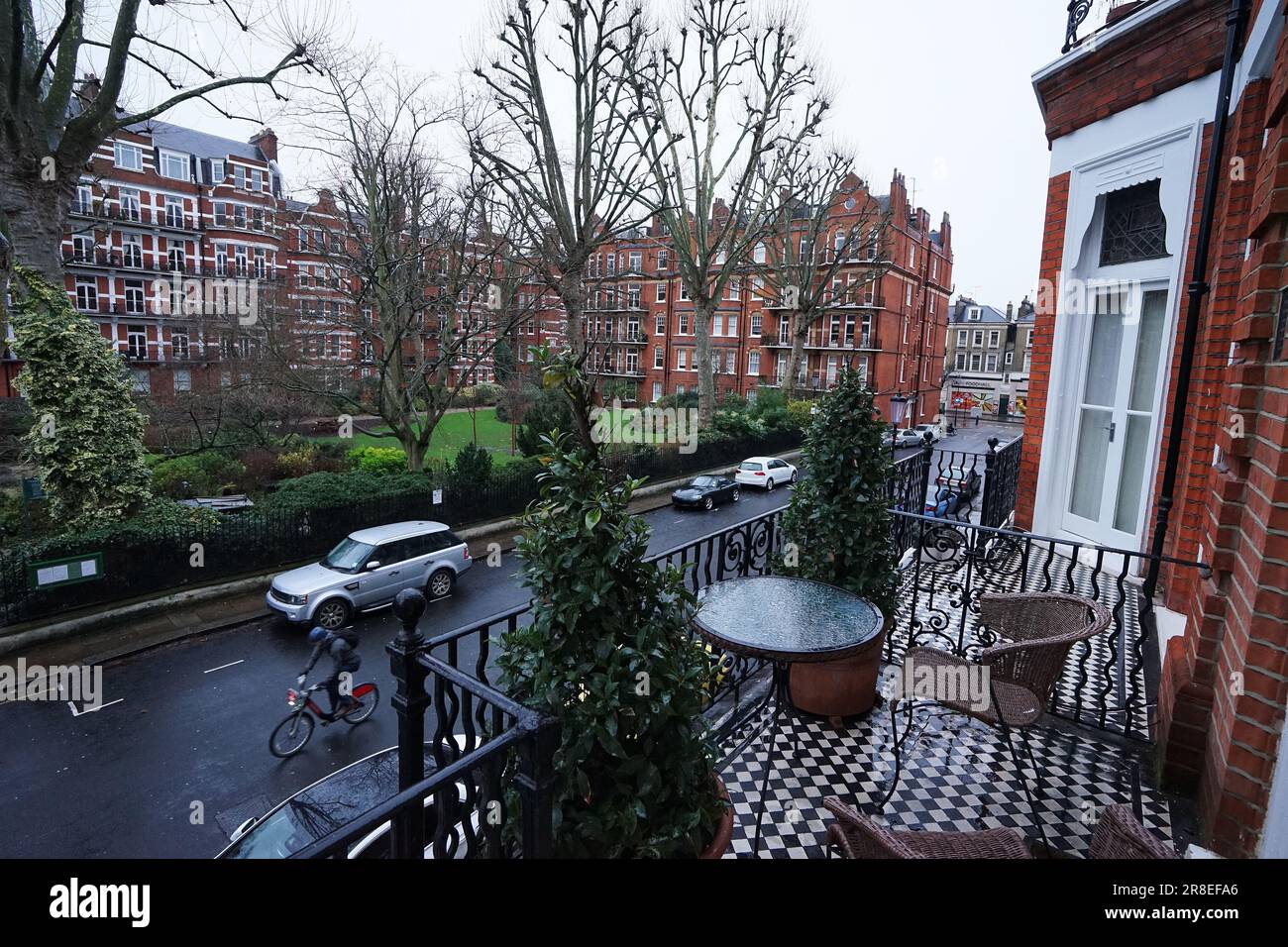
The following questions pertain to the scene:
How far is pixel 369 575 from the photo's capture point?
39.9ft

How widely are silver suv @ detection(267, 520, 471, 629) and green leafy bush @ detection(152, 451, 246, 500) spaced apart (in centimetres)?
699

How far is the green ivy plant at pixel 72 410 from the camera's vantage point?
11367 mm

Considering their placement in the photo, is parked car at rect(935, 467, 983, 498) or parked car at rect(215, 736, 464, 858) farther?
parked car at rect(935, 467, 983, 498)

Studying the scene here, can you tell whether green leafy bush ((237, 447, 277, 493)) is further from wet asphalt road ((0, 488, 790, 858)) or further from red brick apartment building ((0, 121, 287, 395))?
red brick apartment building ((0, 121, 287, 395))

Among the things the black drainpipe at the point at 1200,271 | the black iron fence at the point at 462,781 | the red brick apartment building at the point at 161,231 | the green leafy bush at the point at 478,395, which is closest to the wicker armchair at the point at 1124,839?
the black iron fence at the point at 462,781

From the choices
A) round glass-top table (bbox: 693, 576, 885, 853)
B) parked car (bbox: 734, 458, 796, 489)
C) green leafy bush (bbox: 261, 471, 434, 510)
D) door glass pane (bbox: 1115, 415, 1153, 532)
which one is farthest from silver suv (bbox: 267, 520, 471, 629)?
parked car (bbox: 734, 458, 796, 489)

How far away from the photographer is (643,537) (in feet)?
8.63

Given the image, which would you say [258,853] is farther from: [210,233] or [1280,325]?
[210,233]

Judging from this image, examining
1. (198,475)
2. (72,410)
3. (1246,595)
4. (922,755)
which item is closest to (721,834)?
(922,755)

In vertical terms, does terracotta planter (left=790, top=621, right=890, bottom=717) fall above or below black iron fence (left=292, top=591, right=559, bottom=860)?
below

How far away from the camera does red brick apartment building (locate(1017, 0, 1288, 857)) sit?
2951 mm

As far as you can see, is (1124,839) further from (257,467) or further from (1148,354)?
(257,467)
